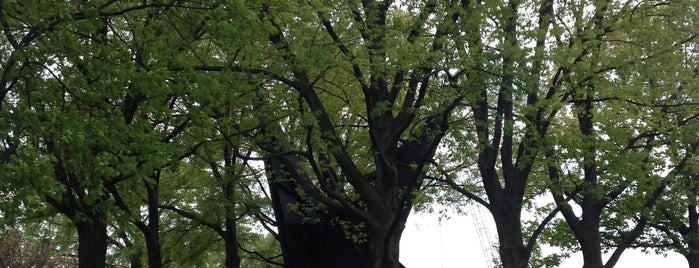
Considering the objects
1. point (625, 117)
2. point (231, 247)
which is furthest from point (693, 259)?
point (231, 247)

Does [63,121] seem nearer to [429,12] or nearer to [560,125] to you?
[429,12]

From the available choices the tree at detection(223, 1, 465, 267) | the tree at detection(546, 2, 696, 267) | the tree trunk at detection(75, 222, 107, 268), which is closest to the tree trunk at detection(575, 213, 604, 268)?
the tree at detection(546, 2, 696, 267)

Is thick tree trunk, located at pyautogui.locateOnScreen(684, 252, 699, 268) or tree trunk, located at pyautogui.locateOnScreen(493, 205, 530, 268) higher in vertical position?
thick tree trunk, located at pyautogui.locateOnScreen(684, 252, 699, 268)

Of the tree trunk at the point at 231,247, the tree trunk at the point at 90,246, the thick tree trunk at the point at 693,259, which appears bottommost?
the tree trunk at the point at 90,246

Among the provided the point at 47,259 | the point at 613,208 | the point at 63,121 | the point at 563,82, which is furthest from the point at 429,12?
the point at 47,259

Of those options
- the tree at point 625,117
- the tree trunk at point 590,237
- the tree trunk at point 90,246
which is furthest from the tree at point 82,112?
the tree trunk at point 590,237

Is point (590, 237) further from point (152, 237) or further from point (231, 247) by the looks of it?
point (152, 237)

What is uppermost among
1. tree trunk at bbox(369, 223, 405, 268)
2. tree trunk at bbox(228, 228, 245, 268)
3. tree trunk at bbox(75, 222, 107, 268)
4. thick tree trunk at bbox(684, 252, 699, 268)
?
tree trunk at bbox(228, 228, 245, 268)

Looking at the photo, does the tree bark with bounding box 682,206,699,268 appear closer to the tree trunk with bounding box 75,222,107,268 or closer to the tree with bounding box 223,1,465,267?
the tree with bounding box 223,1,465,267

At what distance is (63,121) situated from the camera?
31.7ft

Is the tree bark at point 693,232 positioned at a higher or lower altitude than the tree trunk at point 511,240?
higher

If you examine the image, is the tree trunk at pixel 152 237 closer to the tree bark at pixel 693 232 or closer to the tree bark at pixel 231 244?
the tree bark at pixel 231 244

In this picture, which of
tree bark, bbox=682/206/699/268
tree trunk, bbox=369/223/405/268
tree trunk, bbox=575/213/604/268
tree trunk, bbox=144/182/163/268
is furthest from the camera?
tree bark, bbox=682/206/699/268

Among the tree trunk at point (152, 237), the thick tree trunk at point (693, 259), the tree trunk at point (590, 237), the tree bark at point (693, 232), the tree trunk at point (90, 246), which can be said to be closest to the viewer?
the tree trunk at point (90, 246)
